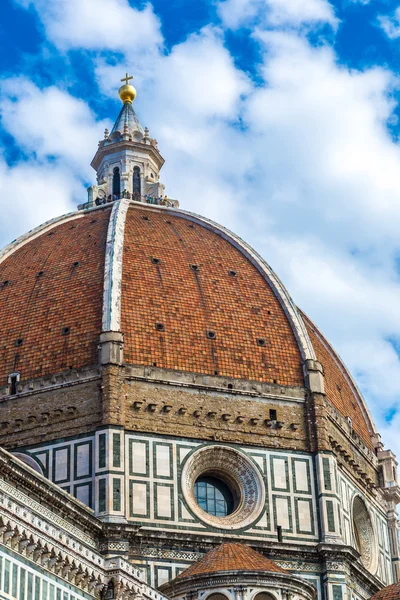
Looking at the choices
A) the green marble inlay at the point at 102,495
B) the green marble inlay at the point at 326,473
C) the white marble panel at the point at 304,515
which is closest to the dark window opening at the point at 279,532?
the white marble panel at the point at 304,515

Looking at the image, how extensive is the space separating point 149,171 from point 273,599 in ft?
72.3

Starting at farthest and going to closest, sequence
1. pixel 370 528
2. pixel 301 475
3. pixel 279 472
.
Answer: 1. pixel 370 528
2. pixel 301 475
3. pixel 279 472

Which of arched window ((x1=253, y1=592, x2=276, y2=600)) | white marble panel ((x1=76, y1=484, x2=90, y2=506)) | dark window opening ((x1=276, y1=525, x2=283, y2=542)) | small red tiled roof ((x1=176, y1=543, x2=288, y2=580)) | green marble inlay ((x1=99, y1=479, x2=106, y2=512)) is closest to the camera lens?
arched window ((x1=253, y1=592, x2=276, y2=600))

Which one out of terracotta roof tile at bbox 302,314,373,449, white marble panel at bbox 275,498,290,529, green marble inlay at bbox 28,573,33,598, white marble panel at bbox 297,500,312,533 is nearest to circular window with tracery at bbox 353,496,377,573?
terracotta roof tile at bbox 302,314,373,449

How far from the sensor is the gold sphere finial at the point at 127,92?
183 feet

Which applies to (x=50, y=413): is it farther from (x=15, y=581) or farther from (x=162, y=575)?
(x=15, y=581)

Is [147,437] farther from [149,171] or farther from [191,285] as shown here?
[149,171]

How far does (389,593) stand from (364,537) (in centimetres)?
478

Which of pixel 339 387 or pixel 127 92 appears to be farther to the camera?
pixel 127 92

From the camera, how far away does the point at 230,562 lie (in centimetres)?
3622

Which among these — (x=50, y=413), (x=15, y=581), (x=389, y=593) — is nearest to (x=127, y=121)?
(x=50, y=413)

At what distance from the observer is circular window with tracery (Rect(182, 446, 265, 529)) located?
40125mm

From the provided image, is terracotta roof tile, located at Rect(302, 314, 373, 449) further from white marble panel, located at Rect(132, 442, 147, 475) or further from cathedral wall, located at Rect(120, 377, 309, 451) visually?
white marble panel, located at Rect(132, 442, 147, 475)

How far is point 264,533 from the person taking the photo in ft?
131
